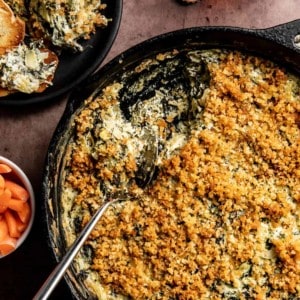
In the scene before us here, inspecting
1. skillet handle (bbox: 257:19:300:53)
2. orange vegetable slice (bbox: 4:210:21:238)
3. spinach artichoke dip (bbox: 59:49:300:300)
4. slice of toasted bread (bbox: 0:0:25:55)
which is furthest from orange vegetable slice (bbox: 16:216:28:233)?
skillet handle (bbox: 257:19:300:53)

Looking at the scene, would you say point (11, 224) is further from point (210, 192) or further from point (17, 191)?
point (210, 192)

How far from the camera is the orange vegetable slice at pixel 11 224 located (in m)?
2.36

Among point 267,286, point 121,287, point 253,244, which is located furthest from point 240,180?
point 121,287

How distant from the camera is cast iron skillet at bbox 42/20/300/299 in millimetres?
2137

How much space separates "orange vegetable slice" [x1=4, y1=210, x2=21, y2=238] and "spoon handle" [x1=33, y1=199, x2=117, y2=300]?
29 cm

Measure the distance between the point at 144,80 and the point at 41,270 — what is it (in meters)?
0.77

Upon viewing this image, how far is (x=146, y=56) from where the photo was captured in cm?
229

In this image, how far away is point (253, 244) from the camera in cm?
229

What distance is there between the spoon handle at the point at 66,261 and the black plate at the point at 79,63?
0.46m

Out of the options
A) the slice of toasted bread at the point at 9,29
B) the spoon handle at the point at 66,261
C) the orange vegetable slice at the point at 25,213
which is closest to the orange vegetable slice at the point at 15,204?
the orange vegetable slice at the point at 25,213

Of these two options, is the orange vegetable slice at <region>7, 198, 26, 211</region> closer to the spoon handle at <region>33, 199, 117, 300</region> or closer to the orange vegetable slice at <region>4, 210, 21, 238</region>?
the orange vegetable slice at <region>4, 210, 21, 238</region>

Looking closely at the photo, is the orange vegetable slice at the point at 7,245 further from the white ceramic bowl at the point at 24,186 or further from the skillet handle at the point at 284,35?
the skillet handle at the point at 284,35

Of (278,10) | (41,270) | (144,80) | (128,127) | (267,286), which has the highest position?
(278,10)

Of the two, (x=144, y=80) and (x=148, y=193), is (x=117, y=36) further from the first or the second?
(x=148, y=193)
